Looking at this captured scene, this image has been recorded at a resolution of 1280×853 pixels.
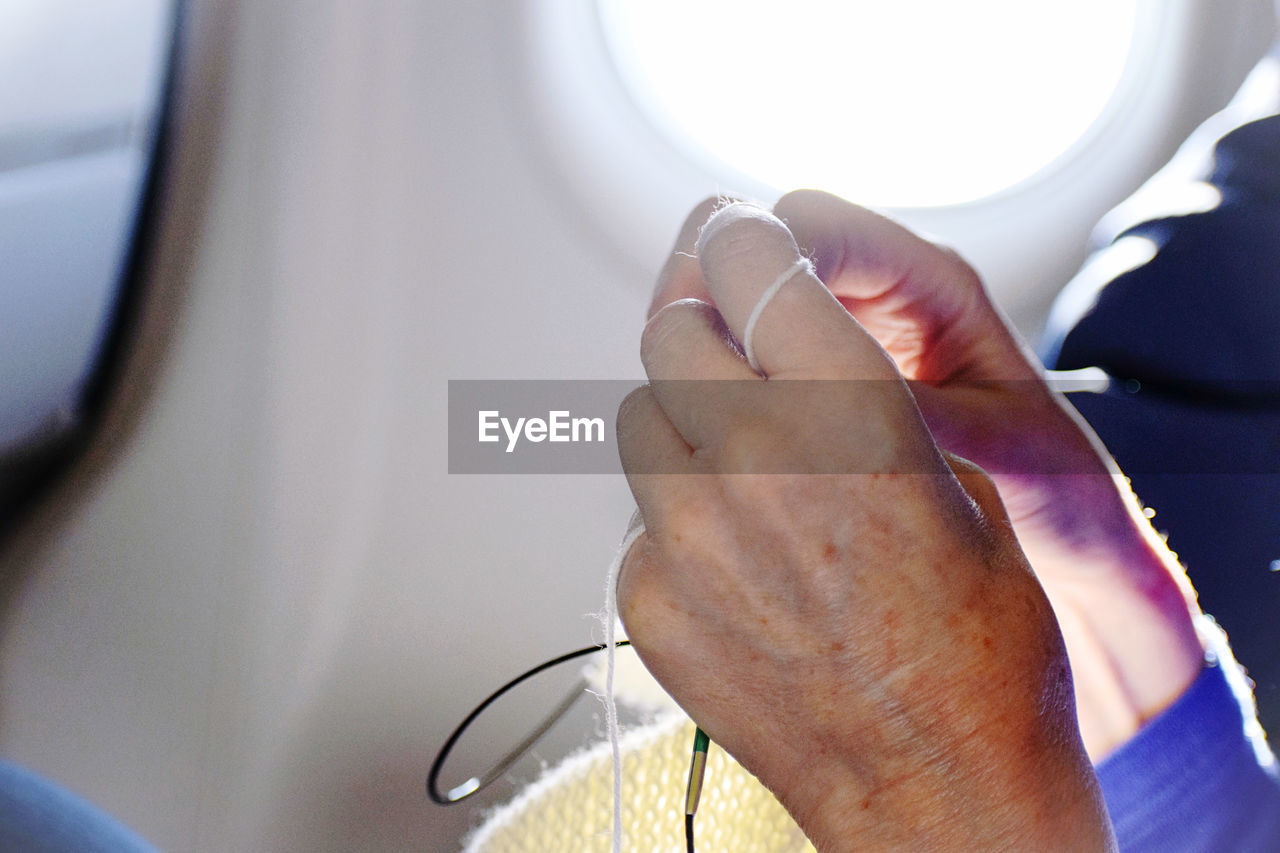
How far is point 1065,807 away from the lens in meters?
0.39

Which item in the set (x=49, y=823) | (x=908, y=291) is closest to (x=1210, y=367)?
Answer: (x=908, y=291)

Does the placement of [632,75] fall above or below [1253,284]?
above

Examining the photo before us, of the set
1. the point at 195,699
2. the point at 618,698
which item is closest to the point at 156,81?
the point at 195,699

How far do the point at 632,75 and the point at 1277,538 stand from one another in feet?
2.61

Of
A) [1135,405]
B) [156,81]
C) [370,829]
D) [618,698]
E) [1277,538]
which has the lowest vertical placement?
[370,829]

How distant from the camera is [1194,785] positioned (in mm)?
597

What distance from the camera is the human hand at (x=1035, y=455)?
0.58m

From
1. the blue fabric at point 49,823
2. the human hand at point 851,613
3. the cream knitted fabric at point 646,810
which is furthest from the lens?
the cream knitted fabric at point 646,810

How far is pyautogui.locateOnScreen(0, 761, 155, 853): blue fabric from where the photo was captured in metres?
0.51

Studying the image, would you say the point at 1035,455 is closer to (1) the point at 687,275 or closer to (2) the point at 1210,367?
(1) the point at 687,275

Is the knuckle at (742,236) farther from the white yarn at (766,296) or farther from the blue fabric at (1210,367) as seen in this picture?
the blue fabric at (1210,367)

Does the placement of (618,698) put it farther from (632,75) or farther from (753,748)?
(632,75)

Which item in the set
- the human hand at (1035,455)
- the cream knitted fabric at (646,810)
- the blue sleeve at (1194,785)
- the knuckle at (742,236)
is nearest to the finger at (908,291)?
the human hand at (1035,455)

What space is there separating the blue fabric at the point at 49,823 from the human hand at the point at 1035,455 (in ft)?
1.47
